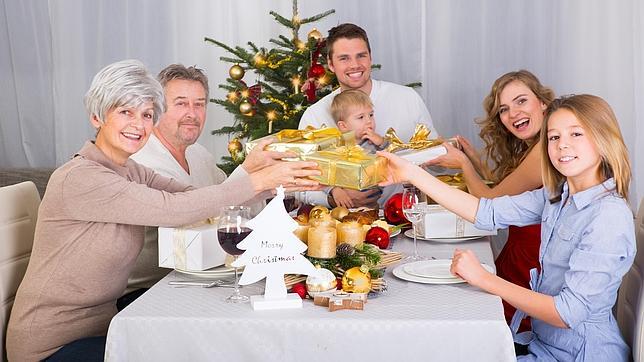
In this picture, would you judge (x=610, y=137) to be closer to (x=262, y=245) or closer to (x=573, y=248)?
(x=573, y=248)

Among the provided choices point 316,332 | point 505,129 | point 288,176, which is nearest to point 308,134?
Result: point 288,176

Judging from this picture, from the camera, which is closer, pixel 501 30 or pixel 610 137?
pixel 610 137

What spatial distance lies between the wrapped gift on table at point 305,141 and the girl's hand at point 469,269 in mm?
529

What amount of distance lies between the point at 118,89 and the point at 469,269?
3.51ft

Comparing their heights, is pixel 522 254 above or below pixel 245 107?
below

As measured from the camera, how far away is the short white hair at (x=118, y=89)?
2.26m

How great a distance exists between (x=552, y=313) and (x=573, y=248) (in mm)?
196

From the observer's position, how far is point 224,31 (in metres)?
5.02

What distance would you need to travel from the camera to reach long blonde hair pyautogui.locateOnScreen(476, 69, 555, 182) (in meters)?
3.17

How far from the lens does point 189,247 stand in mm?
2133

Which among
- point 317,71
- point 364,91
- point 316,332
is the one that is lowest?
point 316,332

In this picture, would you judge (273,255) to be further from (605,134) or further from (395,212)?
(395,212)

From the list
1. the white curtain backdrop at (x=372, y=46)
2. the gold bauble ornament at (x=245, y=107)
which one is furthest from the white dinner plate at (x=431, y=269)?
the white curtain backdrop at (x=372, y=46)

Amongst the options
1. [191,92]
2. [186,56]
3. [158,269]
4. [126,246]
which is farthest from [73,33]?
[126,246]
